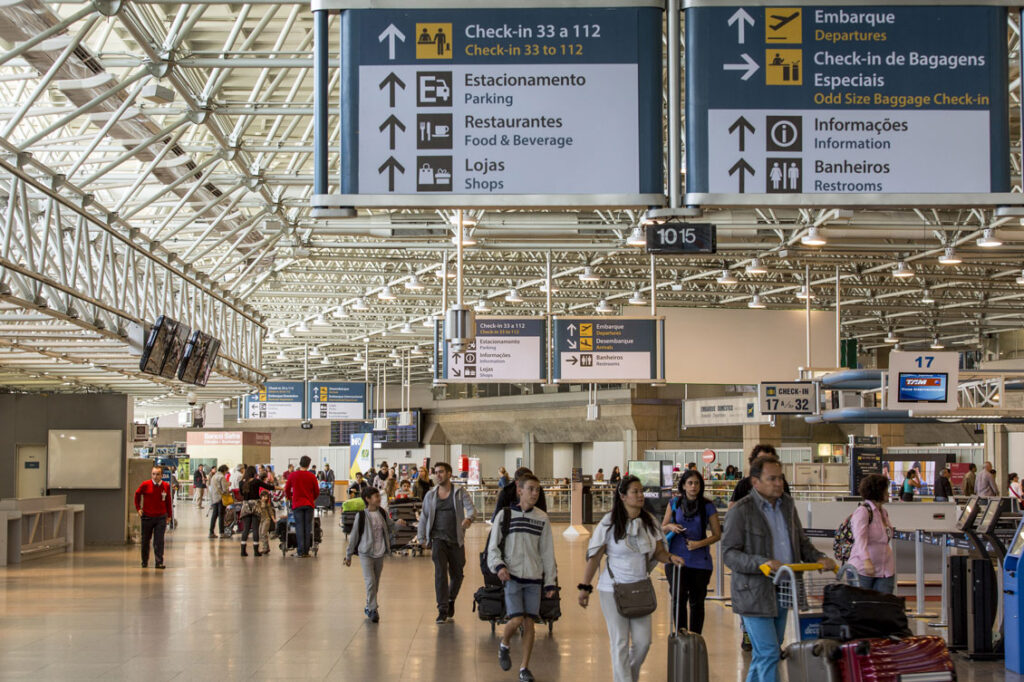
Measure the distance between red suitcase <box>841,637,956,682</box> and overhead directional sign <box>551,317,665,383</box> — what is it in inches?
606

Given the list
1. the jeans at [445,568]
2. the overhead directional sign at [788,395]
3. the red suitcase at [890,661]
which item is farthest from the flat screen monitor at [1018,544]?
the overhead directional sign at [788,395]

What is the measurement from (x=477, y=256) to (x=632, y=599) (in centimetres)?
2382

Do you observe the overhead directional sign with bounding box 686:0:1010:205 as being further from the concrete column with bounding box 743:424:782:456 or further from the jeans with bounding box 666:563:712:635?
the concrete column with bounding box 743:424:782:456

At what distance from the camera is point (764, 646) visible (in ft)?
22.9

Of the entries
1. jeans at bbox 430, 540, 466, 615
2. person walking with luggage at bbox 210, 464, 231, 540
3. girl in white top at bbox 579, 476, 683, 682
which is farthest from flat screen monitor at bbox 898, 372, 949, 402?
person walking with luggage at bbox 210, 464, 231, 540

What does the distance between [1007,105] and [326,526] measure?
28655 millimetres

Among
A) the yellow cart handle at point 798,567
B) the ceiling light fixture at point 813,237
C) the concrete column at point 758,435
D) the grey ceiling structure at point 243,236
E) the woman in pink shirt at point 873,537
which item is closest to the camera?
the yellow cart handle at point 798,567

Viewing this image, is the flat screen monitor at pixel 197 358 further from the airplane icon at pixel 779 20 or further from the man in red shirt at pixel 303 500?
the airplane icon at pixel 779 20

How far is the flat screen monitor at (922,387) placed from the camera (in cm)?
1986

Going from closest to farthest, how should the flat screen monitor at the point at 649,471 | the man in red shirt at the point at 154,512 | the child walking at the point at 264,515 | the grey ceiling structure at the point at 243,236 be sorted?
the grey ceiling structure at the point at 243,236 < the man in red shirt at the point at 154,512 < the child walking at the point at 264,515 < the flat screen monitor at the point at 649,471

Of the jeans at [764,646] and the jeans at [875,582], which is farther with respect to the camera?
the jeans at [875,582]

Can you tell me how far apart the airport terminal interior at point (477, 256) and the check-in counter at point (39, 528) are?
0.26ft

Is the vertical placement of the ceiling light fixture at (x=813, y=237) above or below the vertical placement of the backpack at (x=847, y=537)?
above

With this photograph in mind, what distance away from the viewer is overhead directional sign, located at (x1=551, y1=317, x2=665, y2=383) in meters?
21.7
